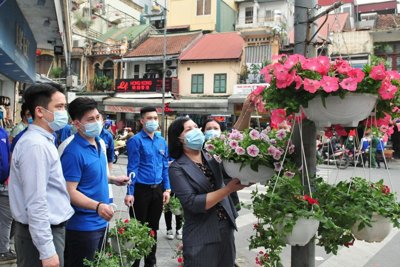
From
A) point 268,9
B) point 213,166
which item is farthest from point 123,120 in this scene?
point 213,166

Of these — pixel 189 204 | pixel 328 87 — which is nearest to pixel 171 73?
pixel 189 204

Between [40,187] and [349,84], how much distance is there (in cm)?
158

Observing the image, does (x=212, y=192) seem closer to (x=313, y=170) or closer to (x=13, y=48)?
(x=313, y=170)

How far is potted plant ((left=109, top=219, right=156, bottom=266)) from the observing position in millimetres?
3234

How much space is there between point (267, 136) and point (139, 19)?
34582 millimetres

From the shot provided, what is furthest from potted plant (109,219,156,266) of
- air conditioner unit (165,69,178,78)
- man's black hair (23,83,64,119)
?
air conditioner unit (165,69,178,78)

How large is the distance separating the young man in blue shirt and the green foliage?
77.2ft

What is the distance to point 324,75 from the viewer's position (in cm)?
172

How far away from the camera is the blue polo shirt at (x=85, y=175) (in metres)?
2.56

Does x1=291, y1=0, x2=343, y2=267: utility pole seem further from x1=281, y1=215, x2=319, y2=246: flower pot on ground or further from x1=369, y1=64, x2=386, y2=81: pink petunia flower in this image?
x1=369, y1=64, x2=386, y2=81: pink petunia flower

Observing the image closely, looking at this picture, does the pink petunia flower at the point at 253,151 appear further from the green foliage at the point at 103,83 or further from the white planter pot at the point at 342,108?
the green foliage at the point at 103,83

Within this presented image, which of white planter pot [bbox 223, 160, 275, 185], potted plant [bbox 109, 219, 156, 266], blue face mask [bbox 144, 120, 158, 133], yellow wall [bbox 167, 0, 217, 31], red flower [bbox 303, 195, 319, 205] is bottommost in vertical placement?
potted plant [bbox 109, 219, 156, 266]

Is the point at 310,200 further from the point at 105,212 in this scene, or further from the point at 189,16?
the point at 189,16

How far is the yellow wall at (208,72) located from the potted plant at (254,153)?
846 inches
